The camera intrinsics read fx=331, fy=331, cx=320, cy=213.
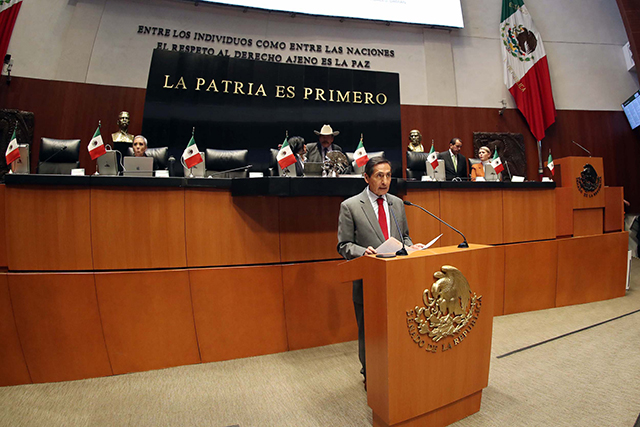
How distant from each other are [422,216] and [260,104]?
3633 mm

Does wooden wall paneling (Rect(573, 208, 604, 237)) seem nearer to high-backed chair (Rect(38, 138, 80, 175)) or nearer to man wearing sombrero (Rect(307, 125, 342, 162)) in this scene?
man wearing sombrero (Rect(307, 125, 342, 162))

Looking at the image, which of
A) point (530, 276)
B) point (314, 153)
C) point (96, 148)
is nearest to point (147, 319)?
point (96, 148)

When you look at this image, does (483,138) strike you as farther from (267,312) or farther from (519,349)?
(267,312)

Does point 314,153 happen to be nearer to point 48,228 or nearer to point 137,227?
point 137,227

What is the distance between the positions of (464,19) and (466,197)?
5.48m

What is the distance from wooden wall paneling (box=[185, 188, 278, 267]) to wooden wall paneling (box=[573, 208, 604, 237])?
11.6 ft

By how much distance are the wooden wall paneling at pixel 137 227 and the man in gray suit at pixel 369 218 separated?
48.5 inches

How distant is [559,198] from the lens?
3807mm

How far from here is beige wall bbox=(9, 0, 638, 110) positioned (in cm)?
531

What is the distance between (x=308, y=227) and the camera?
269 centimetres

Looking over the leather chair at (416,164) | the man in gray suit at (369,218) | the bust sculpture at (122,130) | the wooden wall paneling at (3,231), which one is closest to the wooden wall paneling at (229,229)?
the man in gray suit at (369,218)

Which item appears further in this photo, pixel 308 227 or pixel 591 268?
pixel 591 268

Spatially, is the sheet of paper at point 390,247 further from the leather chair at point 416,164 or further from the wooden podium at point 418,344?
the leather chair at point 416,164

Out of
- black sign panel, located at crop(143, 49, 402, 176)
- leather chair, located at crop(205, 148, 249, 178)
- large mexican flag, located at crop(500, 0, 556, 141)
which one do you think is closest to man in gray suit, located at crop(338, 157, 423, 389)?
leather chair, located at crop(205, 148, 249, 178)
